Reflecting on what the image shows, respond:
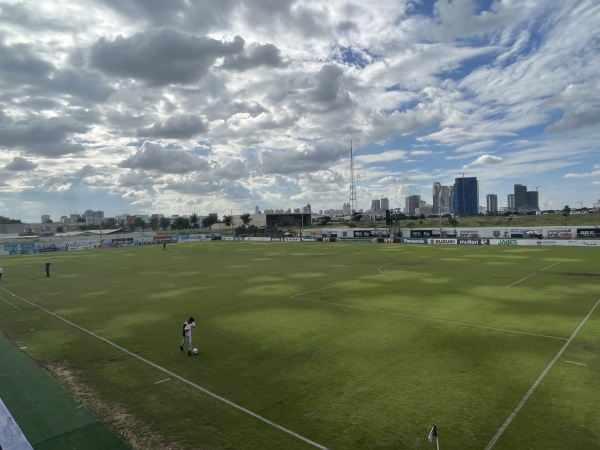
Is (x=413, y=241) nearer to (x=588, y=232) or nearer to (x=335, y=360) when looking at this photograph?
(x=588, y=232)

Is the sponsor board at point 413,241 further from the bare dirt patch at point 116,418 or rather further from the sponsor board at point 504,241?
the bare dirt patch at point 116,418

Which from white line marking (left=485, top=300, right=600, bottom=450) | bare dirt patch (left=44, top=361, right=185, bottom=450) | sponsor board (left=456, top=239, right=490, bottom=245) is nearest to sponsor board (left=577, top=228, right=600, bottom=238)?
sponsor board (left=456, top=239, right=490, bottom=245)

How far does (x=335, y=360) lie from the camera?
17141 millimetres

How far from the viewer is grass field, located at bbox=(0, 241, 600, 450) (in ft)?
37.7

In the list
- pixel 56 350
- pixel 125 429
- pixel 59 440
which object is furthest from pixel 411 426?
pixel 56 350

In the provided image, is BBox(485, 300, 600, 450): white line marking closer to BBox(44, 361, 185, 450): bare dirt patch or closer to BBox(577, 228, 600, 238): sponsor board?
BBox(44, 361, 185, 450): bare dirt patch

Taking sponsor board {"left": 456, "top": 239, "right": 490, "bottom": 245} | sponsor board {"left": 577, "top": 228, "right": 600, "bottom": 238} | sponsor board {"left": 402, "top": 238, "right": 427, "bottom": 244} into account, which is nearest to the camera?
sponsor board {"left": 577, "top": 228, "right": 600, "bottom": 238}

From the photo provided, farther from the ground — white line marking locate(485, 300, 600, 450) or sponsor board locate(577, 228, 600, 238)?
sponsor board locate(577, 228, 600, 238)

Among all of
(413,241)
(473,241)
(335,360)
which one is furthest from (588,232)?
(335,360)

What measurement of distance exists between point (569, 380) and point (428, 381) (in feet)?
17.7

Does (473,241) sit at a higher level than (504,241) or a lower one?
lower

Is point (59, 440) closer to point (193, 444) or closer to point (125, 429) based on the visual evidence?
point (125, 429)

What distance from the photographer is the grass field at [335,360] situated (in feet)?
37.7

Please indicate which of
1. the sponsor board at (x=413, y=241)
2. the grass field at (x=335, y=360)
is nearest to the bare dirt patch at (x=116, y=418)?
the grass field at (x=335, y=360)
